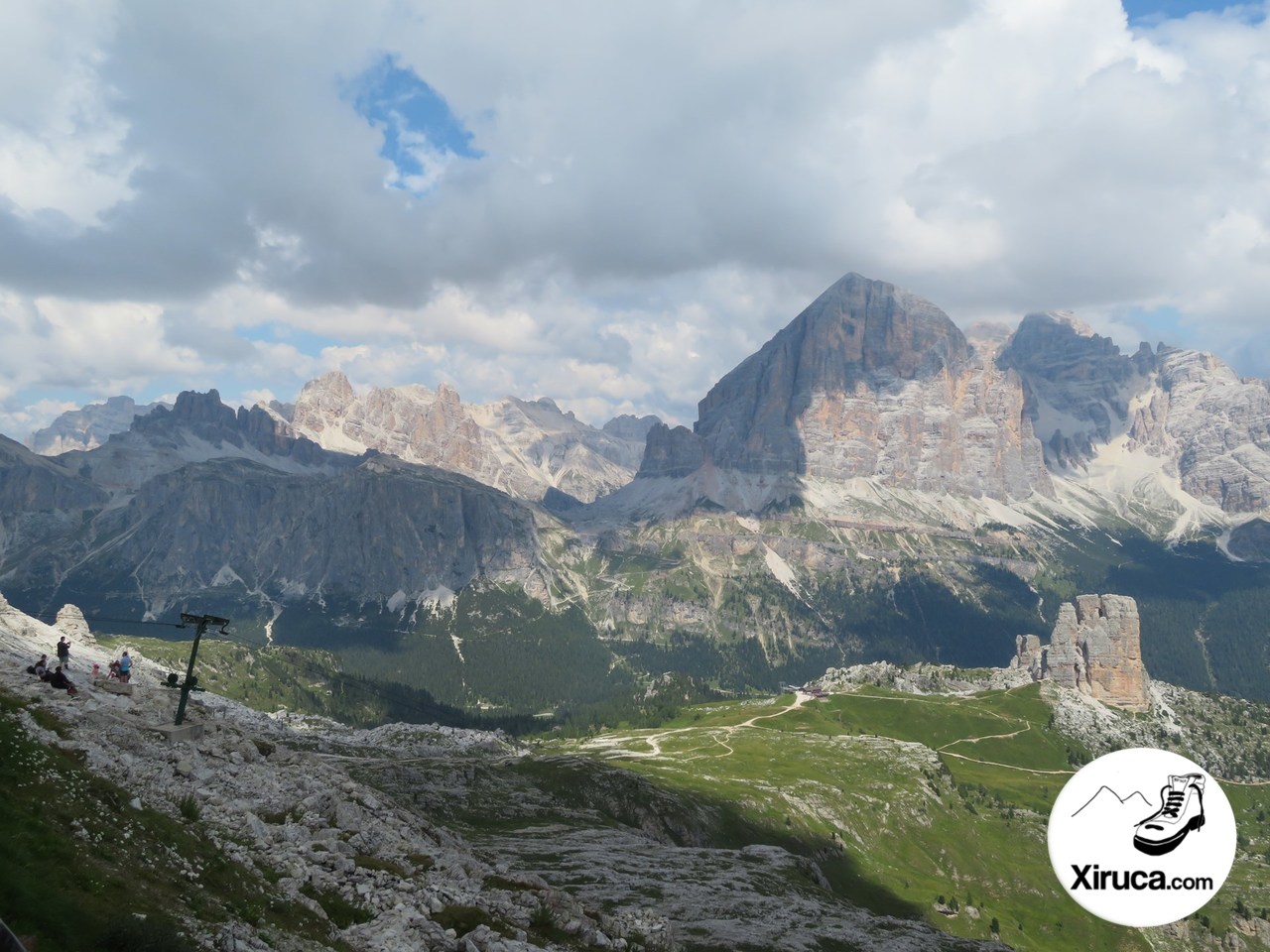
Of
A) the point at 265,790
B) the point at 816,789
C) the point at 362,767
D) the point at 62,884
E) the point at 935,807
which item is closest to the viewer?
the point at 62,884

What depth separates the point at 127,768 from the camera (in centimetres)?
4178

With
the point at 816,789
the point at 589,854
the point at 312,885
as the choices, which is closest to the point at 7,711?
the point at 312,885

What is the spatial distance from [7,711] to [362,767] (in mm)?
94730

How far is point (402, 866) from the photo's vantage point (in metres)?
47.3

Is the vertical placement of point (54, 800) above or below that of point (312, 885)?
above

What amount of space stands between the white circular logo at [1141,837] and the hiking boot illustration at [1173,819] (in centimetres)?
6

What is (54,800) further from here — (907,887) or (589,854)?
(907,887)

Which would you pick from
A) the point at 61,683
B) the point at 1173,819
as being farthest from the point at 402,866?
the point at 1173,819

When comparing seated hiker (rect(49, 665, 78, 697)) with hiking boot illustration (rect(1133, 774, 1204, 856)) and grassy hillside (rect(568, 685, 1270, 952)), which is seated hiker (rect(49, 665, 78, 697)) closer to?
hiking boot illustration (rect(1133, 774, 1204, 856))

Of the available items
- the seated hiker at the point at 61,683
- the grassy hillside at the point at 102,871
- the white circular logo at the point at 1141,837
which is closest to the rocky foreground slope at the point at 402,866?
the grassy hillside at the point at 102,871

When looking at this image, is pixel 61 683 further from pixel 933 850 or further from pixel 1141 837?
pixel 933 850

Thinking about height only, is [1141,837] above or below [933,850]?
above

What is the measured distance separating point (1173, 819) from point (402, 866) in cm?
4990

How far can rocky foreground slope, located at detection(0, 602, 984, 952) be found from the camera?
1534 inches
